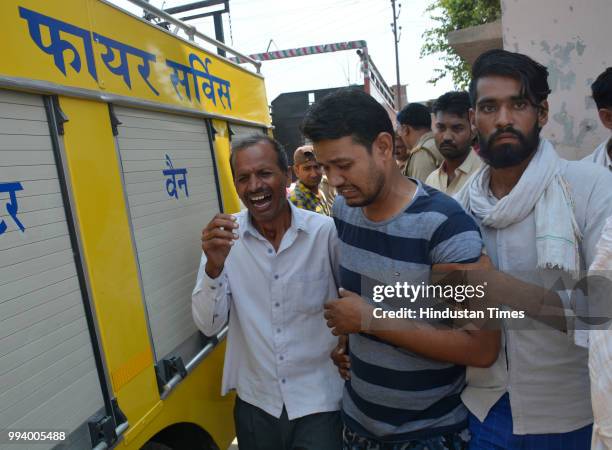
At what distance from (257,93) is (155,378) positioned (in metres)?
2.49

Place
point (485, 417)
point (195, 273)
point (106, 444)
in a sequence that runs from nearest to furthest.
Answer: point (485, 417) < point (106, 444) < point (195, 273)

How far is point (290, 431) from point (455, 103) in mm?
2564

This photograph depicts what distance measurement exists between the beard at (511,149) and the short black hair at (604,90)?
1.43 m

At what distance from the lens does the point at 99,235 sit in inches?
66.2

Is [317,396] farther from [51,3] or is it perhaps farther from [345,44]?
[345,44]

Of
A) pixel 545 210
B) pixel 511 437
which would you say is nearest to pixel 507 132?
pixel 545 210

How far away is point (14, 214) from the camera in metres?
1.36

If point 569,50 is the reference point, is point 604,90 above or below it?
below

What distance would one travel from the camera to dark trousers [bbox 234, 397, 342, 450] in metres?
1.92

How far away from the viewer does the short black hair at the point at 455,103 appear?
3390 millimetres

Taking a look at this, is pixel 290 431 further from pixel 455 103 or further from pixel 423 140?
pixel 423 140

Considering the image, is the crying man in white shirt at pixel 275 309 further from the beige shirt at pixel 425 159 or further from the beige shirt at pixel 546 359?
the beige shirt at pixel 425 159

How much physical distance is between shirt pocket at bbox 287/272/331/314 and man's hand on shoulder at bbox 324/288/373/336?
44 centimetres

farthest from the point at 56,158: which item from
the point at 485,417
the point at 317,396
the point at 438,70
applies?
the point at 438,70
